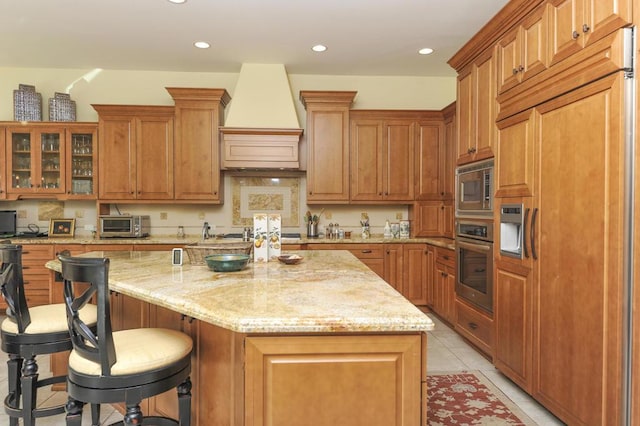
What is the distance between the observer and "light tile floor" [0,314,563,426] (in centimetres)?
225

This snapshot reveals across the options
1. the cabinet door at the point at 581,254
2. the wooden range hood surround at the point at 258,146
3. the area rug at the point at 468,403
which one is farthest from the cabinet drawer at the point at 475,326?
the wooden range hood surround at the point at 258,146

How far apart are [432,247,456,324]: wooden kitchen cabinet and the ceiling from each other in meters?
2.26

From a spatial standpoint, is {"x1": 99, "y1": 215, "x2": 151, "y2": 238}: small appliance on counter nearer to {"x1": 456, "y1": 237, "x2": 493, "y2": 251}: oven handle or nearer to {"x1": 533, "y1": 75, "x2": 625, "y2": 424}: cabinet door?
{"x1": 456, "y1": 237, "x2": 493, "y2": 251}: oven handle

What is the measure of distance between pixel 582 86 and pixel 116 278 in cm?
252

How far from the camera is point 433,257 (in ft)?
14.6

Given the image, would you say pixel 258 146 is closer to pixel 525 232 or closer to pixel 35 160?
pixel 35 160

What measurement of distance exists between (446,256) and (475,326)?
3.39ft

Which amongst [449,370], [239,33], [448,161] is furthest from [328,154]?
[449,370]

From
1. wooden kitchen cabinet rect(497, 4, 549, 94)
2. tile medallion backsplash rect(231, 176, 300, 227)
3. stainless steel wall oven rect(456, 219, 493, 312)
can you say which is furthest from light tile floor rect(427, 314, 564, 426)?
tile medallion backsplash rect(231, 176, 300, 227)

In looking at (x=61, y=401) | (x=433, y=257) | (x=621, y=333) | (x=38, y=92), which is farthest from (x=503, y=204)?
(x=38, y=92)

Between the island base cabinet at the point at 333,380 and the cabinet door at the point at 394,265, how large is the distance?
10.8ft

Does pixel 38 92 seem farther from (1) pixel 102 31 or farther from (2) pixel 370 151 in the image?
(2) pixel 370 151

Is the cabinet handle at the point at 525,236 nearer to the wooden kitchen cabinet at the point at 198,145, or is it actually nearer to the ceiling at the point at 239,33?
the ceiling at the point at 239,33

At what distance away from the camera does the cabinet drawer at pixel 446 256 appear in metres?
3.93
